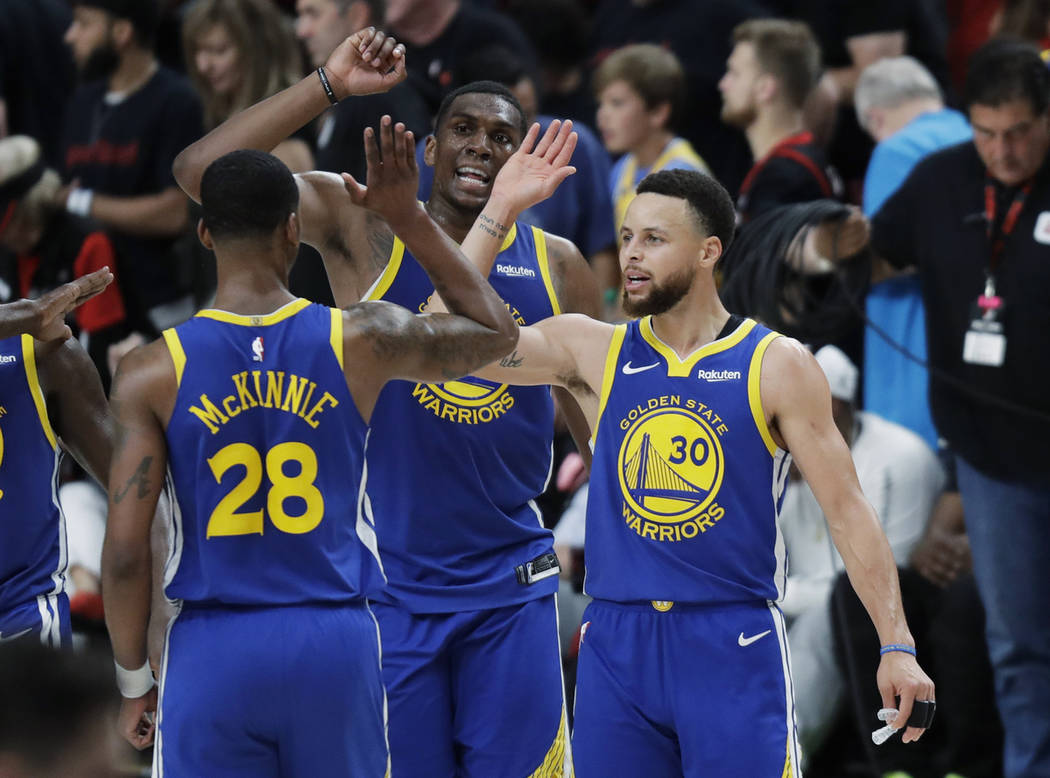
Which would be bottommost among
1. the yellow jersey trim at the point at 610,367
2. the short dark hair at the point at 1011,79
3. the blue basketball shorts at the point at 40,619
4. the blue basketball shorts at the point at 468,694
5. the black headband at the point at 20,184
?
the blue basketball shorts at the point at 468,694

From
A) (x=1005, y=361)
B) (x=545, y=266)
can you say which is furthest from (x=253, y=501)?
(x=1005, y=361)

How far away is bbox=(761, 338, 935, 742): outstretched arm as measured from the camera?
5.09 meters

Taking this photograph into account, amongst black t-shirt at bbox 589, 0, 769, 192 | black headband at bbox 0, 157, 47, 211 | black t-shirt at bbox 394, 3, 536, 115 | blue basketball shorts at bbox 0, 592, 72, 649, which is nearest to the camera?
blue basketball shorts at bbox 0, 592, 72, 649

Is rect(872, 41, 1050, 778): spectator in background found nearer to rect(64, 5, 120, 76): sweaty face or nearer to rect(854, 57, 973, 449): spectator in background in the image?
rect(854, 57, 973, 449): spectator in background

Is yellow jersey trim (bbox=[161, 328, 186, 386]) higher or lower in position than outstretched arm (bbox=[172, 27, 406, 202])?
Answer: lower

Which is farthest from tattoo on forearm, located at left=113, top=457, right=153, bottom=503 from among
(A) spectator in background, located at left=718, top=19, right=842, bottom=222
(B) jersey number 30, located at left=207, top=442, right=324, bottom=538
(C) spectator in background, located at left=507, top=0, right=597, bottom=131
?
(C) spectator in background, located at left=507, top=0, right=597, bottom=131

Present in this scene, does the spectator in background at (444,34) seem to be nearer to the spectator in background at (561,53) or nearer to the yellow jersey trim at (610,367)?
the spectator in background at (561,53)

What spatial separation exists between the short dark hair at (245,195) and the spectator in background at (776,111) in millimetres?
4178

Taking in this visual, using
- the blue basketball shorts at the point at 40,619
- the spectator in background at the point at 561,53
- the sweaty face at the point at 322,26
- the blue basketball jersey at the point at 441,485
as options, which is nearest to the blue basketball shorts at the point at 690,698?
the blue basketball jersey at the point at 441,485

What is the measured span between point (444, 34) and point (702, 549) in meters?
4.93

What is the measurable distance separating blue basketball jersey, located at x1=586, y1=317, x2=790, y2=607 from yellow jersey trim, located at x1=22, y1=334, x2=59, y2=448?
1.72 metres

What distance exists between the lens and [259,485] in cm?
444

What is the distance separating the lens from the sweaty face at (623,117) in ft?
29.6

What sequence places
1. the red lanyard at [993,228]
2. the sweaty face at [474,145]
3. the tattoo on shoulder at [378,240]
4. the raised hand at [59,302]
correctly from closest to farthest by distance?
the raised hand at [59,302] → the tattoo on shoulder at [378,240] → the sweaty face at [474,145] → the red lanyard at [993,228]
